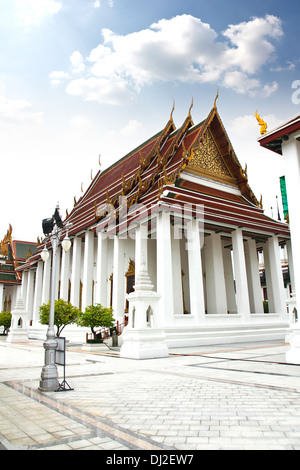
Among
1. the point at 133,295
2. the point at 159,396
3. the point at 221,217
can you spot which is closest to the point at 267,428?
the point at 159,396

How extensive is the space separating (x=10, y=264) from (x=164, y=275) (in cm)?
2423

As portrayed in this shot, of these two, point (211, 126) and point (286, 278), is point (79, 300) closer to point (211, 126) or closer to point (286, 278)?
point (211, 126)

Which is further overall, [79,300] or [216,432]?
[79,300]

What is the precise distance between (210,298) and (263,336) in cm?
263

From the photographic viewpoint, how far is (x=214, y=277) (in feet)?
50.4

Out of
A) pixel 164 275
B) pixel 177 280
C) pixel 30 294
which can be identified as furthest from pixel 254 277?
pixel 30 294

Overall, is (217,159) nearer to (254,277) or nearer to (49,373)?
(254,277)

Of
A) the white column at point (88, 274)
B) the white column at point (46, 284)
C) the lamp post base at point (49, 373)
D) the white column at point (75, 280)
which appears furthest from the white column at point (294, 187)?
the white column at point (46, 284)

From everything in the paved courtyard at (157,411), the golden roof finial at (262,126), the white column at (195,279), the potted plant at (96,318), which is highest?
the golden roof finial at (262,126)

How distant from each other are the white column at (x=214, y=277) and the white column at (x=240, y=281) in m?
0.80

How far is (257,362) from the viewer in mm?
7684

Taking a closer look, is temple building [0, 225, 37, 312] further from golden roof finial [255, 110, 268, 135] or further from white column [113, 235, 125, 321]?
golden roof finial [255, 110, 268, 135]

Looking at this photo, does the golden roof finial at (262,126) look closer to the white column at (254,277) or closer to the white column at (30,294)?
the white column at (254,277)

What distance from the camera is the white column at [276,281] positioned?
15.9 m
